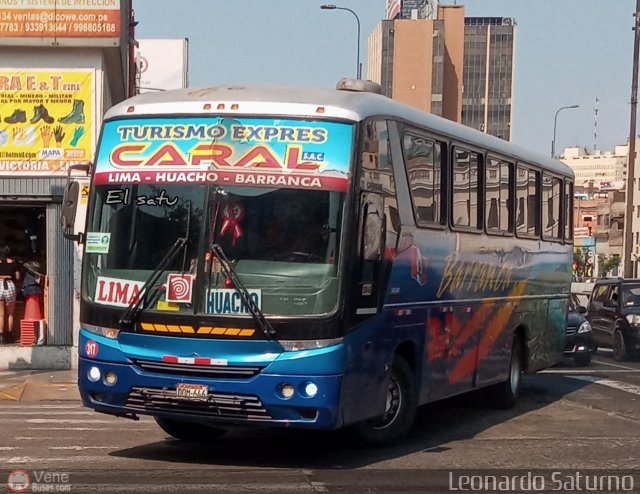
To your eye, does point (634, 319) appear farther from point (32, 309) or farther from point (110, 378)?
point (110, 378)

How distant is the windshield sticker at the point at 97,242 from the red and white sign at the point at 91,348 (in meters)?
0.77

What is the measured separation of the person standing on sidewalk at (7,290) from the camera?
19.9 metres

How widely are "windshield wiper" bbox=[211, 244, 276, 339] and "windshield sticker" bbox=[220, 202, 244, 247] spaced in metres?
0.14

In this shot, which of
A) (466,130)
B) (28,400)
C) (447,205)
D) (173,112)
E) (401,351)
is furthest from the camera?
(28,400)

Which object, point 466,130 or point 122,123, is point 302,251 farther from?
point 466,130

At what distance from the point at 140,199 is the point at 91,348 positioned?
1.33 meters

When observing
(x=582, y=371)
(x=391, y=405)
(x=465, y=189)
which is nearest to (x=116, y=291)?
(x=391, y=405)

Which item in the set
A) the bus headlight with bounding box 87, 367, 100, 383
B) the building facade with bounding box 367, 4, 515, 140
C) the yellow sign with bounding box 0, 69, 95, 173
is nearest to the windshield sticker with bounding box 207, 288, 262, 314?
the bus headlight with bounding box 87, 367, 100, 383

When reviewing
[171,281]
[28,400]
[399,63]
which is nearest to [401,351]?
[171,281]

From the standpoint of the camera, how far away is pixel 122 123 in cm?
1028

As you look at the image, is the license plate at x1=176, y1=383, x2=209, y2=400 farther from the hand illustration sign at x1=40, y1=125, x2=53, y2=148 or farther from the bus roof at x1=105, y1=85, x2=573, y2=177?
the hand illustration sign at x1=40, y1=125, x2=53, y2=148

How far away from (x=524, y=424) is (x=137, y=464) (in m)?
5.16

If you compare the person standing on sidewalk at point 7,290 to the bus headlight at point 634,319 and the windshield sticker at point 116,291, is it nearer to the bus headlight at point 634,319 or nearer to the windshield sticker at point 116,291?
the windshield sticker at point 116,291

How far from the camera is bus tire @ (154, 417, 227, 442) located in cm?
1118
